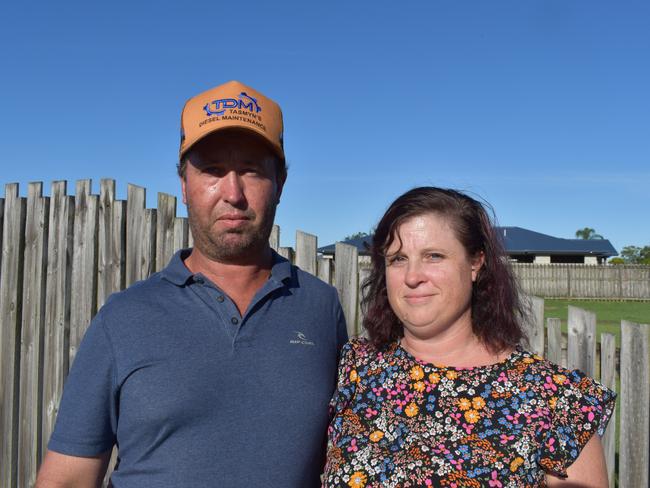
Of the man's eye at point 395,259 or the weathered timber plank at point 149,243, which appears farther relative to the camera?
the weathered timber plank at point 149,243

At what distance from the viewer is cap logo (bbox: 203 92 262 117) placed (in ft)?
7.74

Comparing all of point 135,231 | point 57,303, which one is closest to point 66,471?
point 135,231

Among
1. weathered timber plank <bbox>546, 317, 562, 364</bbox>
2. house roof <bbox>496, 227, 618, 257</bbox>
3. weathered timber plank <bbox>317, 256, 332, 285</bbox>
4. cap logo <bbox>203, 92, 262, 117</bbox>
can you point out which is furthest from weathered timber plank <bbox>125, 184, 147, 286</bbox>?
house roof <bbox>496, 227, 618, 257</bbox>

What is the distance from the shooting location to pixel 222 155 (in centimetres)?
237

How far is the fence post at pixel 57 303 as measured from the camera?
4.77 metres

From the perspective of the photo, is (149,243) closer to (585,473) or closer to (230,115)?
(230,115)

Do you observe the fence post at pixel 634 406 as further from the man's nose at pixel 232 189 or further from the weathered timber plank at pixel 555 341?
the man's nose at pixel 232 189

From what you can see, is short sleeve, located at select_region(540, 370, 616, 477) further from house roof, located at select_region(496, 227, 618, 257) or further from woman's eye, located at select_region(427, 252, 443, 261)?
house roof, located at select_region(496, 227, 618, 257)

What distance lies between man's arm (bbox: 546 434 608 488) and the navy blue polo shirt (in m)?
0.86

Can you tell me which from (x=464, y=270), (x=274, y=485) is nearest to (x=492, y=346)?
(x=464, y=270)

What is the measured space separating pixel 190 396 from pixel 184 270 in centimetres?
49

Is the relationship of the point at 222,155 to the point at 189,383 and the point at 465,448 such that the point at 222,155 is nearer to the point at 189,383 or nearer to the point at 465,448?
the point at 189,383

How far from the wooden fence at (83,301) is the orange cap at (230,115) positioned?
147 cm

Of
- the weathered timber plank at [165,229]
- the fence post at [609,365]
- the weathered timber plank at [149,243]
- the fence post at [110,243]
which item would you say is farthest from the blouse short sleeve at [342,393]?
the fence post at [110,243]
